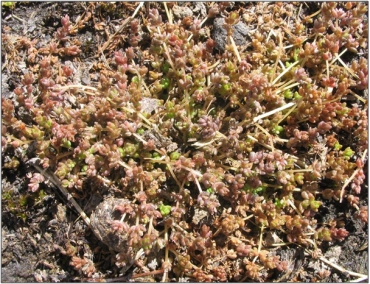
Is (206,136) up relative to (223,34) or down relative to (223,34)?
down

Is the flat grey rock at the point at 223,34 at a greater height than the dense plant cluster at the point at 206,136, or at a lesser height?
greater

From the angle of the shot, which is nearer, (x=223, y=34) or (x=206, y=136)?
(x=206, y=136)

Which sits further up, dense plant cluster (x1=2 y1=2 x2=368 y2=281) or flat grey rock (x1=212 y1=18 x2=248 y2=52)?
flat grey rock (x1=212 y1=18 x2=248 y2=52)

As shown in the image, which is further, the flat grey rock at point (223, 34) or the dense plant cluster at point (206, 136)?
the flat grey rock at point (223, 34)

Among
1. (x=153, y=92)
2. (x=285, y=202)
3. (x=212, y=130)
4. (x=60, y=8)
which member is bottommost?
(x=285, y=202)

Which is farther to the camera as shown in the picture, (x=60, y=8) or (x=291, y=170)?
(x=60, y=8)

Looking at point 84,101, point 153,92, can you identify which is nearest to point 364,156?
point 153,92

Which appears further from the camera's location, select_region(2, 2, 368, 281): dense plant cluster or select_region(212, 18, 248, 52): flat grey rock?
select_region(212, 18, 248, 52): flat grey rock

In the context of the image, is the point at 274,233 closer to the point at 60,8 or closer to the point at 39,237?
the point at 39,237
